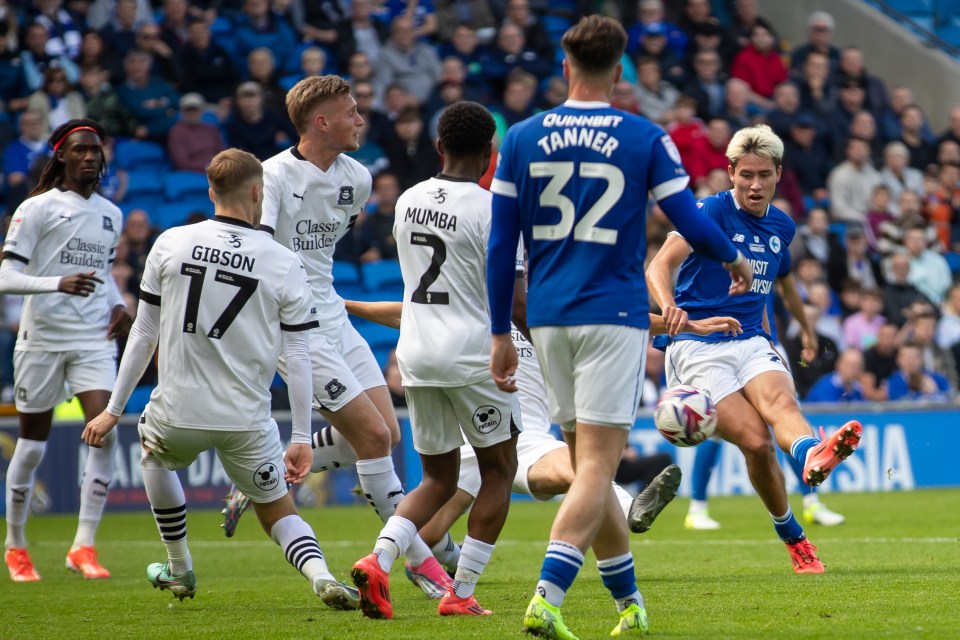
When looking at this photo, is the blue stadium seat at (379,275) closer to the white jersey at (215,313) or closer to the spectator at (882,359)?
the spectator at (882,359)

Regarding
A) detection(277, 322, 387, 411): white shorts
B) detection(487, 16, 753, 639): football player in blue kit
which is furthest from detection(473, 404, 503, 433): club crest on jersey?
detection(277, 322, 387, 411): white shorts

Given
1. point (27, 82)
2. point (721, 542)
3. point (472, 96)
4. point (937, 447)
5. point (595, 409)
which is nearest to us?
point (595, 409)

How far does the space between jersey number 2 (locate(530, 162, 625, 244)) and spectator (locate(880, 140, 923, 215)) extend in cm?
1575

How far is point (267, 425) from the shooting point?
21.9 feet

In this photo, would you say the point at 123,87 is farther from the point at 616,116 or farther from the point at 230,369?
the point at 616,116

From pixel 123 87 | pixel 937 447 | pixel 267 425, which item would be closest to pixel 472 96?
pixel 123 87

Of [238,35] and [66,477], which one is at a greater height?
[238,35]

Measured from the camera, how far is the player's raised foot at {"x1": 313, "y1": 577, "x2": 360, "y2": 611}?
6594mm

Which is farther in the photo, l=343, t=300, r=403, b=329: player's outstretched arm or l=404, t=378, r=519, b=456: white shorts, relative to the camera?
l=343, t=300, r=403, b=329: player's outstretched arm

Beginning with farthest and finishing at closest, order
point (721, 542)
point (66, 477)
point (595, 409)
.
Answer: point (66, 477)
point (721, 542)
point (595, 409)

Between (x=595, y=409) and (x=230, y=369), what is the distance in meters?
1.83

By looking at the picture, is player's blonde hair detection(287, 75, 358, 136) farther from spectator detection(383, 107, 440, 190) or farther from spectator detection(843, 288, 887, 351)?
spectator detection(843, 288, 887, 351)

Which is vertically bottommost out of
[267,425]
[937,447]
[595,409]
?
[937,447]

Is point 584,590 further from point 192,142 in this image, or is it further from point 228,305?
point 192,142
